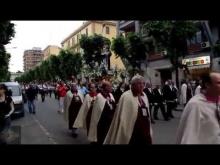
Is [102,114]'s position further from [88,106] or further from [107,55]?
[107,55]

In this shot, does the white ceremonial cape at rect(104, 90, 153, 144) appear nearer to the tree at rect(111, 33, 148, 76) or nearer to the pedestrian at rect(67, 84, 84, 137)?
the pedestrian at rect(67, 84, 84, 137)

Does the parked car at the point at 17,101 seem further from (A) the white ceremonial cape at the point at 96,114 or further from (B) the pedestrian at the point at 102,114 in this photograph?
(B) the pedestrian at the point at 102,114

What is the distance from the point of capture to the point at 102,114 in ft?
30.2

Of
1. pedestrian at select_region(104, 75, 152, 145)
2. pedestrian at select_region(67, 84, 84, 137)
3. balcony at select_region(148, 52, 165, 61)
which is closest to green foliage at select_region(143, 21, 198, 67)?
balcony at select_region(148, 52, 165, 61)

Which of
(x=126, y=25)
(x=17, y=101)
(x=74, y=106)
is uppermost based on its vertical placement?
(x=126, y=25)

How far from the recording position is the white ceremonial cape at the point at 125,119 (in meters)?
6.72

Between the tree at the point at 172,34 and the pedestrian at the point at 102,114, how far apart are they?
19.4m

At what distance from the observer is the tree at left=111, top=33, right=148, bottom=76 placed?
3794cm

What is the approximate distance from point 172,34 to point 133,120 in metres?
22.3

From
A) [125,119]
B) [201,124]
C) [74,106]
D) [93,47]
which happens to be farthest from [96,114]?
[93,47]

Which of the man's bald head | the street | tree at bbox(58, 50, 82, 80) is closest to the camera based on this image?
the man's bald head

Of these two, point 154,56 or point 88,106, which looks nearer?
point 88,106

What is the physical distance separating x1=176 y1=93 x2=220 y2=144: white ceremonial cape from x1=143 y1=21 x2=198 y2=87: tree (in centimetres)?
2337

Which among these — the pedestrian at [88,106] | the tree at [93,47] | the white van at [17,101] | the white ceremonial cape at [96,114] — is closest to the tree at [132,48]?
the tree at [93,47]
